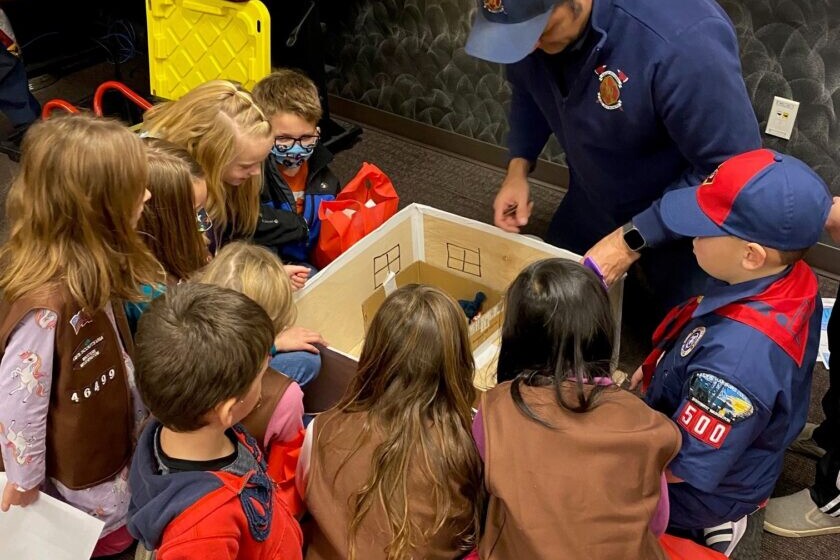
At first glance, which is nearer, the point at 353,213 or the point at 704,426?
the point at 704,426

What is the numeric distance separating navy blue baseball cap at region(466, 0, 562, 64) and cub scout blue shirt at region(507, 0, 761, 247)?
0.18m

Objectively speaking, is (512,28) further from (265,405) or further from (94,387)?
(94,387)

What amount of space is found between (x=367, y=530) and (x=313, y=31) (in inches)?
81.0

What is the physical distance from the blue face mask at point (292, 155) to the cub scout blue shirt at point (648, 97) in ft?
2.00

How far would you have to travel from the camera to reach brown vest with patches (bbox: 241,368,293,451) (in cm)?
151

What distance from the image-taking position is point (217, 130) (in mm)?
1860

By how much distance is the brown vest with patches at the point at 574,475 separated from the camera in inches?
47.4

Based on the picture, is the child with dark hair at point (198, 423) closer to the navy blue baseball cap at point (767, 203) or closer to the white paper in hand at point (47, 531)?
the white paper in hand at point (47, 531)

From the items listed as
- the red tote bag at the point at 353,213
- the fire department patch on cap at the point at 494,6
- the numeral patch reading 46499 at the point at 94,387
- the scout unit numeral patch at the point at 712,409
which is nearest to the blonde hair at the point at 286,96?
the red tote bag at the point at 353,213

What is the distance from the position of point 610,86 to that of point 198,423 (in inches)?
45.0

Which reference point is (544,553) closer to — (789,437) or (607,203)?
(789,437)

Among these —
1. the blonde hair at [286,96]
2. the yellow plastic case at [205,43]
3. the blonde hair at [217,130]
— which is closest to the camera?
the blonde hair at [217,130]

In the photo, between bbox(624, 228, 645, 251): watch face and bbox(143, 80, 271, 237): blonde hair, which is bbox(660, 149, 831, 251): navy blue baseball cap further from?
bbox(143, 80, 271, 237): blonde hair

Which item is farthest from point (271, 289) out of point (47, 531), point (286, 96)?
point (286, 96)
